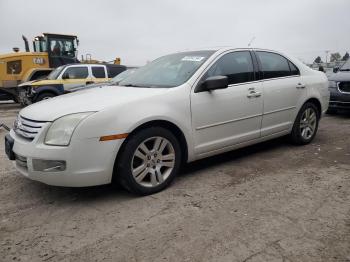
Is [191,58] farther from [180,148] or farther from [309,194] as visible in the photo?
[309,194]

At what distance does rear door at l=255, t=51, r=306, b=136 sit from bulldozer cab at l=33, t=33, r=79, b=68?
12012mm

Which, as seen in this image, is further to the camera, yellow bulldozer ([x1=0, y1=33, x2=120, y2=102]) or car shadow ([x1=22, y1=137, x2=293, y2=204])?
yellow bulldozer ([x1=0, y1=33, x2=120, y2=102])

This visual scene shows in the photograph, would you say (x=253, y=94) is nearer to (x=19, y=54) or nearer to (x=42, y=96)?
(x=42, y=96)

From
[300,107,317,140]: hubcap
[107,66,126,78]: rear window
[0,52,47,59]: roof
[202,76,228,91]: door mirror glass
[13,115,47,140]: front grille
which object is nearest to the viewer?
[13,115,47,140]: front grille

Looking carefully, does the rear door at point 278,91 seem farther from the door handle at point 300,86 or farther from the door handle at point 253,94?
the door handle at point 253,94

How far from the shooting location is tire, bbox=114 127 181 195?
3.50m

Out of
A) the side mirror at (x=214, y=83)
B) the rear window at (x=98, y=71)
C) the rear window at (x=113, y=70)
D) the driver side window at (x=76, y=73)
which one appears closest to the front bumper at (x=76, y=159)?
the side mirror at (x=214, y=83)

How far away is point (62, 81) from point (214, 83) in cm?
928

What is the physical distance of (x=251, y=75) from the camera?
4.70 m

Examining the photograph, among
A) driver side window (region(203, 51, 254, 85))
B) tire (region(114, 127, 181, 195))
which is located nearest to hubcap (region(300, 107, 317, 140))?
driver side window (region(203, 51, 254, 85))

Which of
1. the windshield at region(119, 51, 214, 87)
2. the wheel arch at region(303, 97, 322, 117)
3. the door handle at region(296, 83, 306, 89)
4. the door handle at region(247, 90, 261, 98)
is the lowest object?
the wheel arch at region(303, 97, 322, 117)

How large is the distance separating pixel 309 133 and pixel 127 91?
10.6ft

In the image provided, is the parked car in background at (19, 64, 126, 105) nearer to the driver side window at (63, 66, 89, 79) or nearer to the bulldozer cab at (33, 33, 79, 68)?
the driver side window at (63, 66, 89, 79)

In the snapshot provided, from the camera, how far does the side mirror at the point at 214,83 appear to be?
3999mm
